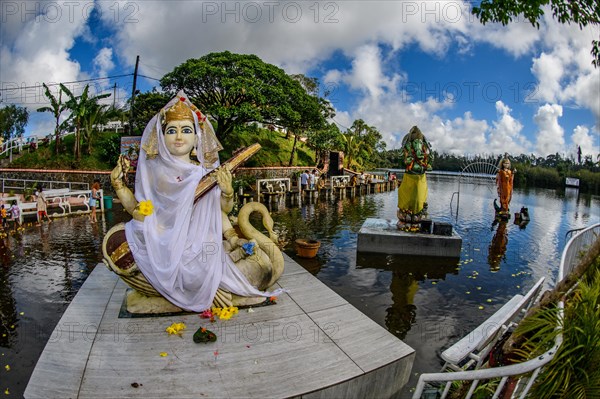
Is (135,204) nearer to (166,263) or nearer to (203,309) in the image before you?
(166,263)

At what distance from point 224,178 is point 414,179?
7110 millimetres

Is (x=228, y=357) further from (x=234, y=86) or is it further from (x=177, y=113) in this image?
(x=234, y=86)

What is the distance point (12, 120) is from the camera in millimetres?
48250

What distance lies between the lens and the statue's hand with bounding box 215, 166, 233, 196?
5164mm

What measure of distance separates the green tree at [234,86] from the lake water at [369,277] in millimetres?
11308

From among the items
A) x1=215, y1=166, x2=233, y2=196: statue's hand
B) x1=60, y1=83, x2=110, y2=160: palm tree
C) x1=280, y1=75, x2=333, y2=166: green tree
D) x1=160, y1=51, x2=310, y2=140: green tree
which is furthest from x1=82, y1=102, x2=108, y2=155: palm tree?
x1=215, y1=166, x2=233, y2=196: statue's hand

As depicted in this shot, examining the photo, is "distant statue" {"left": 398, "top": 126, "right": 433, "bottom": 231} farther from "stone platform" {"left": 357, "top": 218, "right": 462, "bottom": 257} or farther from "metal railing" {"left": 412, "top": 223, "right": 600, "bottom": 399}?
"metal railing" {"left": 412, "top": 223, "right": 600, "bottom": 399}

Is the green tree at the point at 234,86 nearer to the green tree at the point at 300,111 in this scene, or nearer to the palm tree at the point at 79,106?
the green tree at the point at 300,111

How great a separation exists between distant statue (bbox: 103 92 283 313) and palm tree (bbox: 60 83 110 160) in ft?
76.2

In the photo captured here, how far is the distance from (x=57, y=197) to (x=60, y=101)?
14.5 m

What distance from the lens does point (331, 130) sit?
106ft

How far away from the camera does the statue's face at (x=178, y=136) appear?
532cm

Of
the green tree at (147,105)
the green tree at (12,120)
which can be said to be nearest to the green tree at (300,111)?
the green tree at (147,105)

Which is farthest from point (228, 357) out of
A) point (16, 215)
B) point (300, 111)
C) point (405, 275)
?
point (300, 111)
